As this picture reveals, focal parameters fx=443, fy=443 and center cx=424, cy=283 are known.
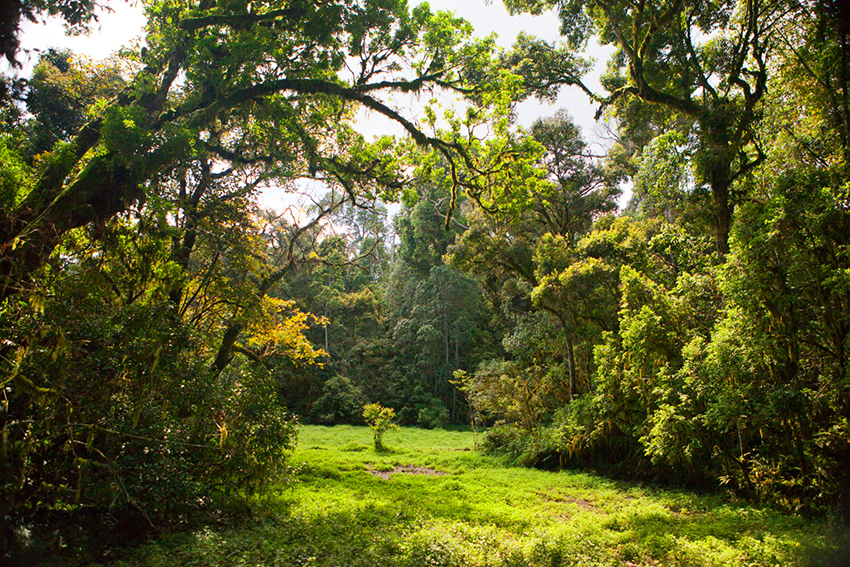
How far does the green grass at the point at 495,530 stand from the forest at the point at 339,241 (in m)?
0.73

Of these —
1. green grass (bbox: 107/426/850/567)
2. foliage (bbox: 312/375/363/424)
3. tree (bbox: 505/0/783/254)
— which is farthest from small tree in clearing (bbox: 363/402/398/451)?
tree (bbox: 505/0/783/254)

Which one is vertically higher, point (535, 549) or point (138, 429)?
point (138, 429)

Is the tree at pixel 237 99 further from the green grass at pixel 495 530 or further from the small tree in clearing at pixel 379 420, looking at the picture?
the small tree in clearing at pixel 379 420

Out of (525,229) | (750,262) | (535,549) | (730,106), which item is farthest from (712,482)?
(525,229)

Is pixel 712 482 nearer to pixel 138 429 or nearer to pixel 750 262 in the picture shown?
pixel 750 262

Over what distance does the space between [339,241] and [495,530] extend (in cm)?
943

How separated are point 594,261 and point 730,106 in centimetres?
504

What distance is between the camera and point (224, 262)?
9.32 meters

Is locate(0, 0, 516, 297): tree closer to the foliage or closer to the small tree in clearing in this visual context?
the small tree in clearing

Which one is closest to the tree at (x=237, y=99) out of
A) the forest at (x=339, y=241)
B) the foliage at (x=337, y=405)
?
the forest at (x=339, y=241)

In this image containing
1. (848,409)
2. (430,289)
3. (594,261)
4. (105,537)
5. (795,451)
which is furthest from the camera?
(430,289)

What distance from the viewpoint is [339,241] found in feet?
44.2

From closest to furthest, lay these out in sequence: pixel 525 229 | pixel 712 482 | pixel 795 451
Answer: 1. pixel 795 451
2. pixel 712 482
3. pixel 525 229

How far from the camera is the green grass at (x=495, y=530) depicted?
4840 mm
